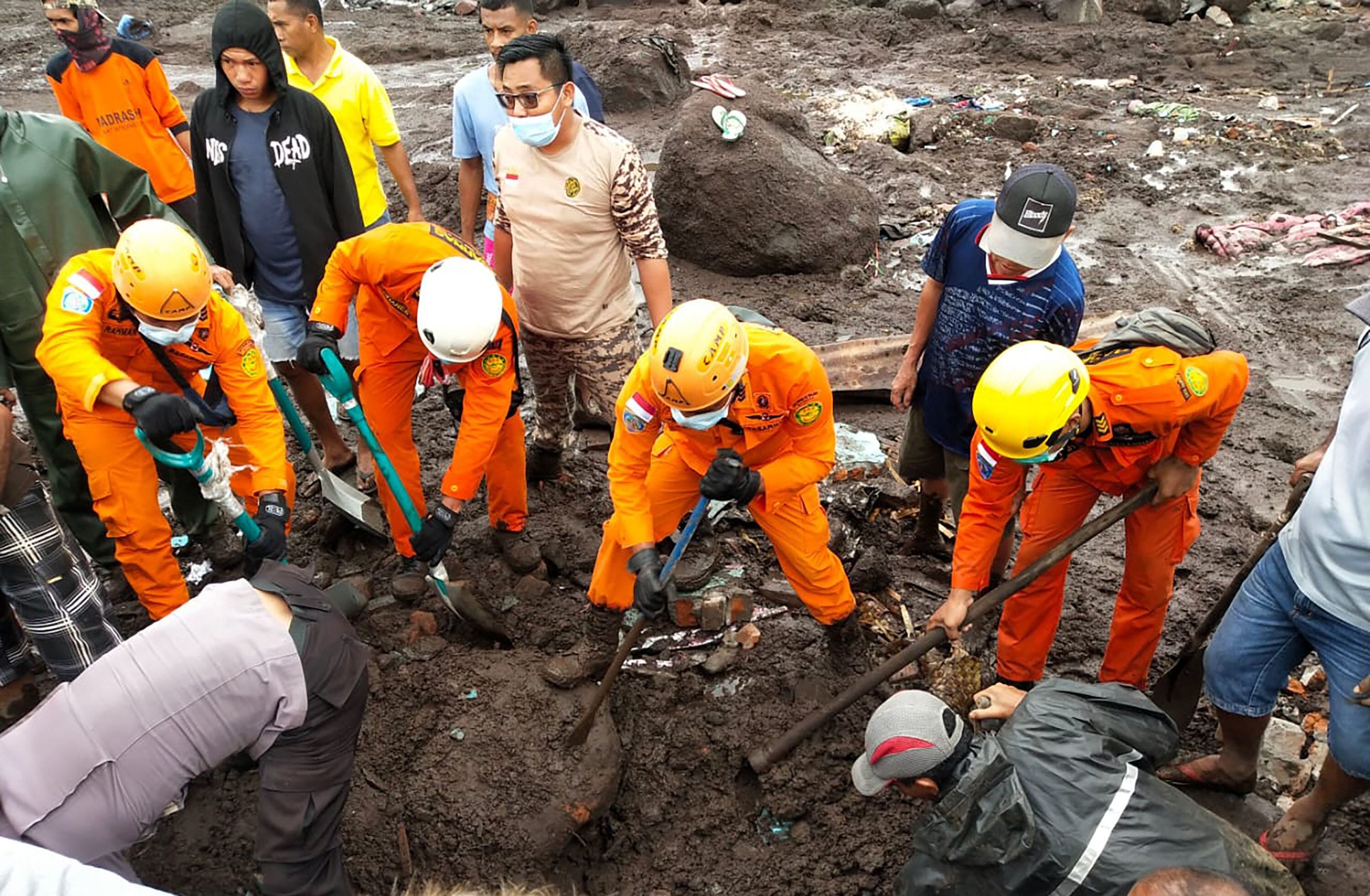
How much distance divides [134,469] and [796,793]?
267 cm

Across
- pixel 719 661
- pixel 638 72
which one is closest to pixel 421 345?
pixel 719 661

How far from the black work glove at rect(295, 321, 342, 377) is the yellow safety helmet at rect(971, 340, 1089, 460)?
2.43 meters

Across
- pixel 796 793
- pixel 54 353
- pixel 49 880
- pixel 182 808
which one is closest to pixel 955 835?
pixel 796 793

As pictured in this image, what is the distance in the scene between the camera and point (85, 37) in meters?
4.89

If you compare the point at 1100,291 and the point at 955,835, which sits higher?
the point at 955,835

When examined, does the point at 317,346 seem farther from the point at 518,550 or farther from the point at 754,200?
the point at 754,200

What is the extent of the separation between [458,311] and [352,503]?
145cm

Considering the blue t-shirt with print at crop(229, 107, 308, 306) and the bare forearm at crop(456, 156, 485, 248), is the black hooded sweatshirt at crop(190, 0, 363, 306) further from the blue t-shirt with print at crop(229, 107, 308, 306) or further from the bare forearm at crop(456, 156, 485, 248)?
the bare forearm at crop(456, 156, 485, 248)

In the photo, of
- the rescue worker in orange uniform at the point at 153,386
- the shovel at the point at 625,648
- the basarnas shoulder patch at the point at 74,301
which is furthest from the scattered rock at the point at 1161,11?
the basarnas shoulder patch at the point at 74,301

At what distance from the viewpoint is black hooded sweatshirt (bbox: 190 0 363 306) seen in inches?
154

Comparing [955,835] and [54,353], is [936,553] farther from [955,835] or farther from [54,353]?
[54,353]

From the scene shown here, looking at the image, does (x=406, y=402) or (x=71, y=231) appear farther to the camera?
(x=406, y=402)

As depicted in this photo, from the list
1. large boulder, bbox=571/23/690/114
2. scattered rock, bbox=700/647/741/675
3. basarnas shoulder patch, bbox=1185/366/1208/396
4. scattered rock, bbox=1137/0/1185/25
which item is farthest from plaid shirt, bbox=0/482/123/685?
scattered rock, bbox=1137/0/1185/25

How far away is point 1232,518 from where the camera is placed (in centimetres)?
464
